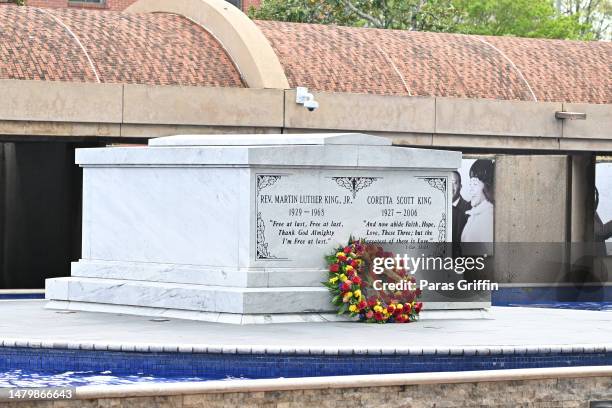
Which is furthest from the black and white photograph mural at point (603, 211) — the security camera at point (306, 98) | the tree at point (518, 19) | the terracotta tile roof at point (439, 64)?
the tree at point (518, 19)

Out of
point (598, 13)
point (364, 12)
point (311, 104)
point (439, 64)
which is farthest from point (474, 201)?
point (598, 13)

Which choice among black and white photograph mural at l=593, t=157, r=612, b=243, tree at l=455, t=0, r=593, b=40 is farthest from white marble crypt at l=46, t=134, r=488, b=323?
tree at l=455, t=0, r=593, b=40

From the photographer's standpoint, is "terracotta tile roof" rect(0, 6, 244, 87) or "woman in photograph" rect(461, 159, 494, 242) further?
"woman in photograph" rect(461, 159, 494, 242)

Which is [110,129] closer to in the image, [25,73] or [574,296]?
[25,73]

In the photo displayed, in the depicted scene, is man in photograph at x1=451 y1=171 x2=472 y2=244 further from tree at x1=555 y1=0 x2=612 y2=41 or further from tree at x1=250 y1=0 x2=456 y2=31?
tree at x1=555 y1=0 x2=612 y2=41

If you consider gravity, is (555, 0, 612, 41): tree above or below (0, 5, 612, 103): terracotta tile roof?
above

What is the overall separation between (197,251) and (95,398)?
5970mm

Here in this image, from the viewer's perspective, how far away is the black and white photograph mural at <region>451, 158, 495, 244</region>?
28516 millimetres

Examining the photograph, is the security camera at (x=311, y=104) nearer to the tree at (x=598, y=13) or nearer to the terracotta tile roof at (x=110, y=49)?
the terracotta tile roof at (x=110, y=49)

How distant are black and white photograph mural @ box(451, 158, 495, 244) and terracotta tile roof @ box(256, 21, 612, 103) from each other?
69.8 inches

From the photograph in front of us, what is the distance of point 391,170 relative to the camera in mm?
18641

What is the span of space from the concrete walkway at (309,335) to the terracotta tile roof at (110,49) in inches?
288

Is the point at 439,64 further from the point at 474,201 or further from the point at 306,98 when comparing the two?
the point at 306,98

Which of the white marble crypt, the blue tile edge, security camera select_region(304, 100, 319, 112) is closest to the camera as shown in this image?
the blue tile edge
